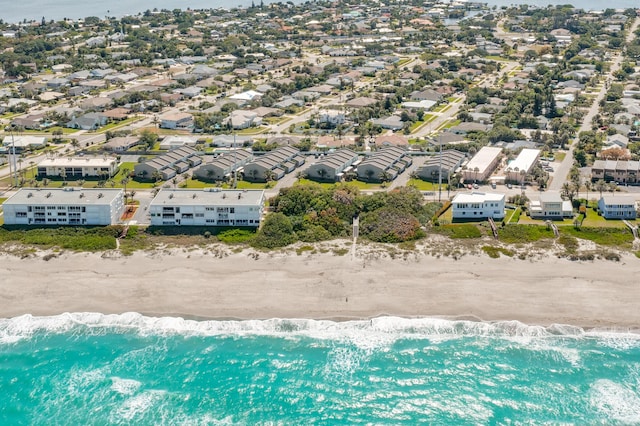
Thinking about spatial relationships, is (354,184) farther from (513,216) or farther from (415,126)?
(415,126)

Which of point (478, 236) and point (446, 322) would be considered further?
point (478, 236)

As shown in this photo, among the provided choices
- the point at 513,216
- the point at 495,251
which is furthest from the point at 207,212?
the point at 513,216

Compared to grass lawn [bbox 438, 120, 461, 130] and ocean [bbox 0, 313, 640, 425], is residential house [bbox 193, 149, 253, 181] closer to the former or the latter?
ocean [bbox 0, 313, 640, 425]

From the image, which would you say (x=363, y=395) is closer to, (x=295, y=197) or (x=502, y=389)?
(x=502, y=389)

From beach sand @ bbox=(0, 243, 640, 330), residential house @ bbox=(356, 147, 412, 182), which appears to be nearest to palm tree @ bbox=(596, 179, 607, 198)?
beach sand @ bbox=(0, 243, 640, 330)

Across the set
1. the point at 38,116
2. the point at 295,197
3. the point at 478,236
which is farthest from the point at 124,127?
the point at 478,236

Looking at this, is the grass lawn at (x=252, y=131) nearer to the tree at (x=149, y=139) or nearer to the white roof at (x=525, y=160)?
the tree at (x=149, y=139)
